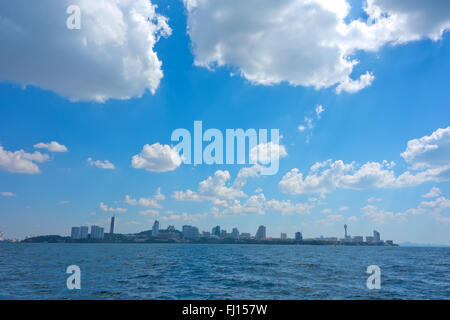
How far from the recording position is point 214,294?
78.0 ft

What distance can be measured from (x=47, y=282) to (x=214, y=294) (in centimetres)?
2086
